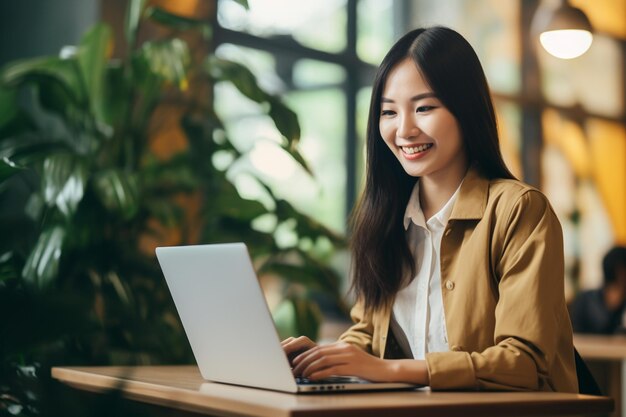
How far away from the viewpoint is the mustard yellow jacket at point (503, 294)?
1.40m

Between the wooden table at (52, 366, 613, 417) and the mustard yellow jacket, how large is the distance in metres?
0.06

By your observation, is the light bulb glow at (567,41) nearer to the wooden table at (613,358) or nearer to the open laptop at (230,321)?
the wooden table at (613,358)

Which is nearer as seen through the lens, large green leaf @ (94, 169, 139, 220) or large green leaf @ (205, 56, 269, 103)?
large green leaf @ (94, 169, 139, 220)

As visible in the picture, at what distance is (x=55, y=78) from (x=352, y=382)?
1977 mm

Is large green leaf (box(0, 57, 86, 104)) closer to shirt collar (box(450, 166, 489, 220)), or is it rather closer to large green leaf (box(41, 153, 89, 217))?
large green leaf (box(41, 153, 89, 217))

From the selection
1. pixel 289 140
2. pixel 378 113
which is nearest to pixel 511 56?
pixel 289 140

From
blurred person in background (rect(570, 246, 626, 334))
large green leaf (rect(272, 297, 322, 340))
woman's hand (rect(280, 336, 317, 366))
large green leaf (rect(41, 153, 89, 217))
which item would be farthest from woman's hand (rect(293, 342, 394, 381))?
blurred person in background (rect(570, 246, 626, 334))

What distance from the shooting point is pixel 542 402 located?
126 cm

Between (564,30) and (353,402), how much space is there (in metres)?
3.30

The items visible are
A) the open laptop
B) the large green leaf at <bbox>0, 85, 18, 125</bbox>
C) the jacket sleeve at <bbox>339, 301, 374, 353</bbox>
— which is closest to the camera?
the open laptop

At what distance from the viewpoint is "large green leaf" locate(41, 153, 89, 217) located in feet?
8.76

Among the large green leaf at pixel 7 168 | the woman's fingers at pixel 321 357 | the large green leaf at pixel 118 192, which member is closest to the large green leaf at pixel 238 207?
the large green leaf at pixel 118 192

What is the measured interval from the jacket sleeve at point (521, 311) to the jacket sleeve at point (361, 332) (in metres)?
0.35

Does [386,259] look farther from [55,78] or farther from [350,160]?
[350,160]
